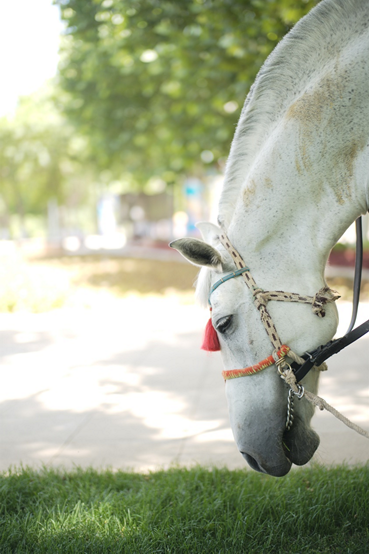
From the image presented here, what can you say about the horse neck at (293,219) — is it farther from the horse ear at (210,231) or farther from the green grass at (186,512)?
the green grass at (186,512)

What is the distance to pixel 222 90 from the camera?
30.8ft

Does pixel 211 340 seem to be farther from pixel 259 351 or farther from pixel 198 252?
pixel 198 252

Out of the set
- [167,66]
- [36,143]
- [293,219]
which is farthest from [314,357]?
[36,143]

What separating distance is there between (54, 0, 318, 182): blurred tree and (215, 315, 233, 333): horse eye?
44.7 inches

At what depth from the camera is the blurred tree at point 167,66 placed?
7193 mm

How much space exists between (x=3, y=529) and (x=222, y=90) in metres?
8.50

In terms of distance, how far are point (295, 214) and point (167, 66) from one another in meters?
9.94

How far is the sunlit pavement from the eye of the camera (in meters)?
3.64

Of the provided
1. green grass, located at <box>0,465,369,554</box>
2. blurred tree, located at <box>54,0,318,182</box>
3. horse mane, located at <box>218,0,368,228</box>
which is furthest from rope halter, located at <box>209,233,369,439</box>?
blurred tree, located at <box>54,0,318,182</box>

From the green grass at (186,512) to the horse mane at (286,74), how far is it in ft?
5.18

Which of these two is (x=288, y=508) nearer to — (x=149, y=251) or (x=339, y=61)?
(x=339, y=61)

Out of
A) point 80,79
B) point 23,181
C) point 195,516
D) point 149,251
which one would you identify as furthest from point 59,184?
point 195,516

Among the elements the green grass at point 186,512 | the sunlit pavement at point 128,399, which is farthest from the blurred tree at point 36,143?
the green grass at point 186,512

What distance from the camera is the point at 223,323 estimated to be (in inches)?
79.9
